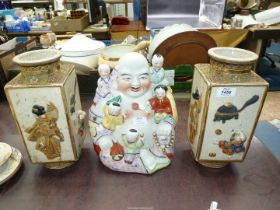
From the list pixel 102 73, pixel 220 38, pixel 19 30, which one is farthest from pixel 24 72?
pixel 19 30

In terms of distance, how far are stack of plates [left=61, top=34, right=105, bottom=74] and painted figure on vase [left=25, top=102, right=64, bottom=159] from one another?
45cm

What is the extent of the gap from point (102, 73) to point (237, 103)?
1.24 ft

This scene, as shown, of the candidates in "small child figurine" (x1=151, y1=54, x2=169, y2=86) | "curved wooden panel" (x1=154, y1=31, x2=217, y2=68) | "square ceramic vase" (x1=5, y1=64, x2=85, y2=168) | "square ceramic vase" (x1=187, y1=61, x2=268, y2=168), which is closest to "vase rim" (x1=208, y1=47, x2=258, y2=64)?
"square ceramic vase" (x1=187, y1=61, x2=268, y2=168)

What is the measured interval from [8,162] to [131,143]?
40cm

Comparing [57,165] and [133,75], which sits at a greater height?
[133,75]

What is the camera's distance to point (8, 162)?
77cm

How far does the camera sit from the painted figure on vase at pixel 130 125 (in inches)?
26.4

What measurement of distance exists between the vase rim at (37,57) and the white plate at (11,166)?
0.32 metres

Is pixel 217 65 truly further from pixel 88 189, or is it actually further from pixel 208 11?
pixel 208 11

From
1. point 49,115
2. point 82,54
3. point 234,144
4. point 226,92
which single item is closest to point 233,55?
point 226,92

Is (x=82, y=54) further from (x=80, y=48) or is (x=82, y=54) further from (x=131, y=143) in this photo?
(x=131, y=143)

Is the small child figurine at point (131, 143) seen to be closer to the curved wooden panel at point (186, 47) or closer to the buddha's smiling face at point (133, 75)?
the buddha's smiling face at point (133, 75)

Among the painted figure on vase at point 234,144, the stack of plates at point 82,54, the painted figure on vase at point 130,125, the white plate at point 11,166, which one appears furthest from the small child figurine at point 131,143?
the stack of plates at point 82,54

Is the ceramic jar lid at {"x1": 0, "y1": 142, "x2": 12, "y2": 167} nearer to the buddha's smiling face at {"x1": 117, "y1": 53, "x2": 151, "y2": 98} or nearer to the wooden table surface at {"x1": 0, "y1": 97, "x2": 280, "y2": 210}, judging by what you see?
the wooden table surface at {"x1": 0, "y1": 97, "x2": 280, "y2": 210}
